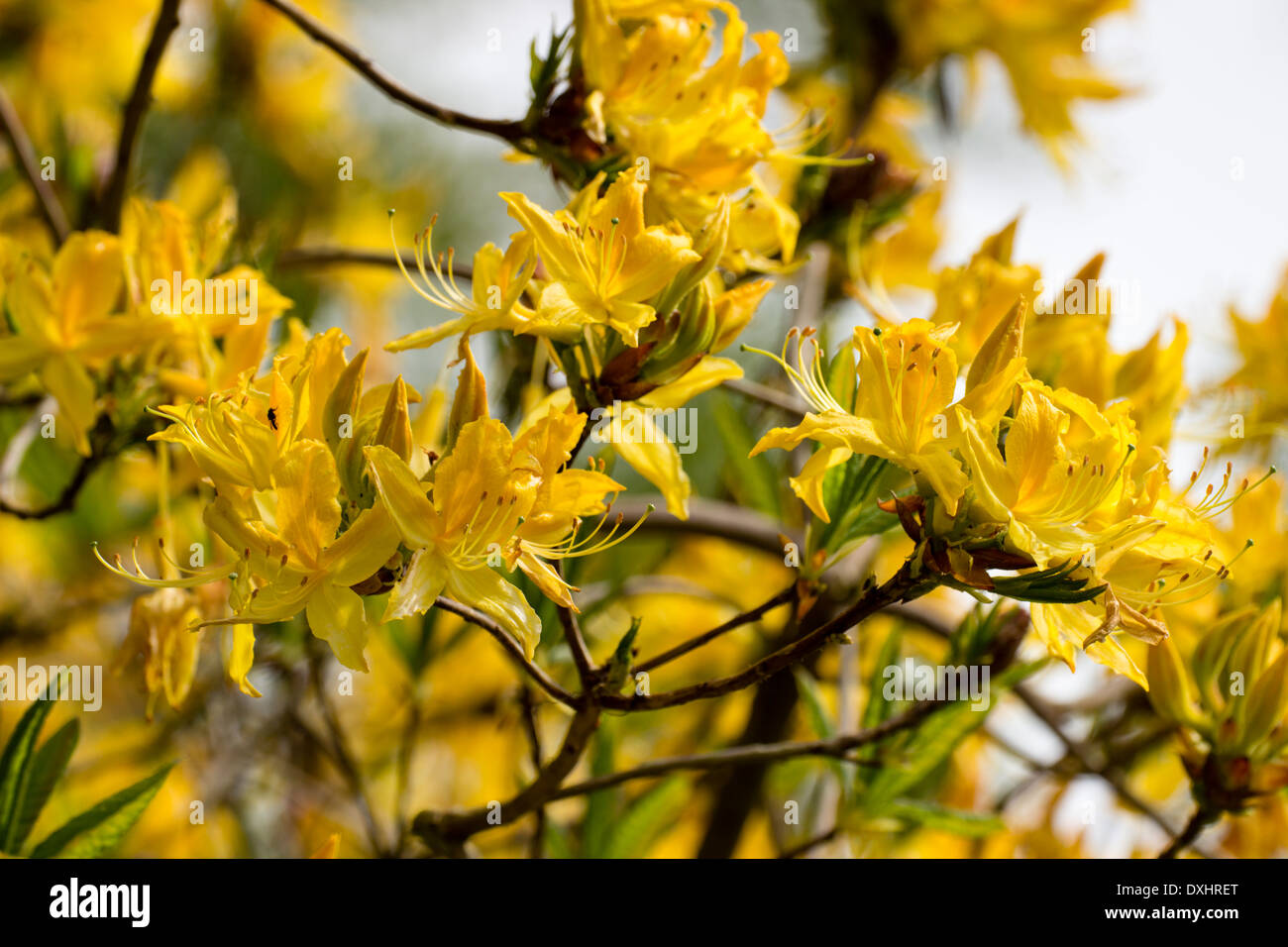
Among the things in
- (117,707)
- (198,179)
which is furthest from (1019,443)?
(117,707)

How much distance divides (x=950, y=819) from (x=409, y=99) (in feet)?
3.37

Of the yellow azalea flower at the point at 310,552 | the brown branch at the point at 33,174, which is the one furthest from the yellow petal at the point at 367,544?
the brown branch at the point at 33,174

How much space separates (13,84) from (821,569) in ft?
8.76

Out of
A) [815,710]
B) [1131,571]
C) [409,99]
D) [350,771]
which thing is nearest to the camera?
[1131,571]

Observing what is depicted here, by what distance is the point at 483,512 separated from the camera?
932 millimetres

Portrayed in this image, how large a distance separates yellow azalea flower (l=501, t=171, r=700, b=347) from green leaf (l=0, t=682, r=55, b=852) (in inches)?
27.4

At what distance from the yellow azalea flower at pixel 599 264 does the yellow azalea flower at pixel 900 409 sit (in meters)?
0.16

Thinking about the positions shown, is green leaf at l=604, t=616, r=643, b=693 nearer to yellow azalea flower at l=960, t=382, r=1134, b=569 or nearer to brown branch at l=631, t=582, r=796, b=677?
brown branch at l=631, t=582, r=796, b=677

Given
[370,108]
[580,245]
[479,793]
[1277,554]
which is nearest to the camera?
[580,245]

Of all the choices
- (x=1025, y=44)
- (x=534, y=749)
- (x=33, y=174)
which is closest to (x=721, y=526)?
(x=534, y=749)

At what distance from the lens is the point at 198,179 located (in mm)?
2088

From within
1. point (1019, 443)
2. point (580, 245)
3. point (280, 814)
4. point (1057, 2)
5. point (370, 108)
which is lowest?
point (280, 814)

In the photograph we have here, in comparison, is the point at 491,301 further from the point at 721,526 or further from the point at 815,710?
the point at 721,526
